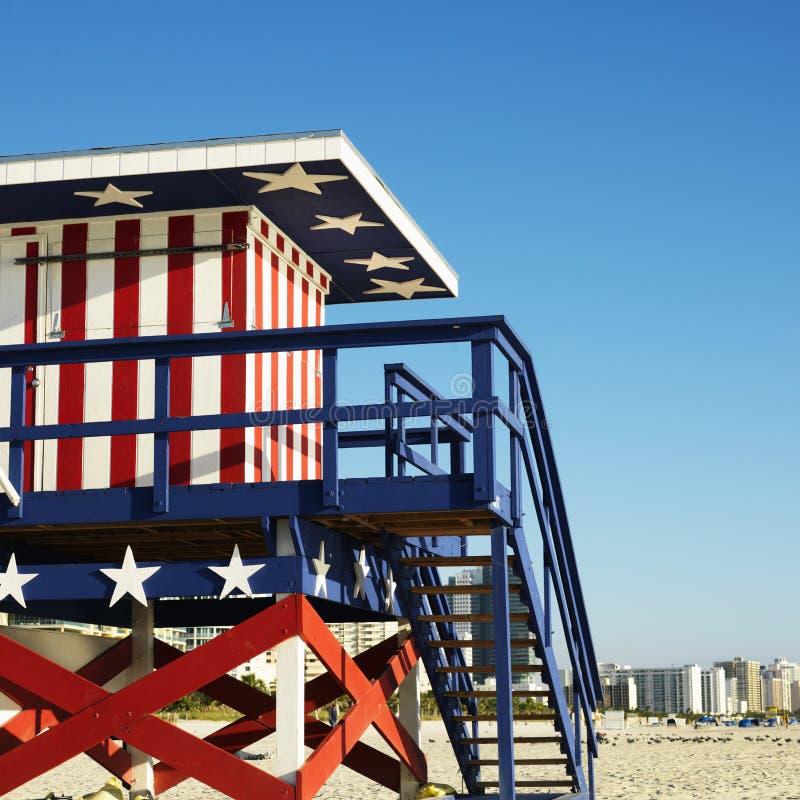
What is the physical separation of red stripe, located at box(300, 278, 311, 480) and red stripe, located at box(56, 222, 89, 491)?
1.96 m

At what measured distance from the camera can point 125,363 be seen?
1073 cm

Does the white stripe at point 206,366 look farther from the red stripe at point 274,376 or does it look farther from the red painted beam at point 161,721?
the red painted beam at point 161,721

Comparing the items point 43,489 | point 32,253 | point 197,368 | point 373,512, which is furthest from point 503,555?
point 32,253

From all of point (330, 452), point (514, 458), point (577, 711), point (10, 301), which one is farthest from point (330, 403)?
point (577, 711)

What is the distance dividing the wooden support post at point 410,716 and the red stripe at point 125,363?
318 cm

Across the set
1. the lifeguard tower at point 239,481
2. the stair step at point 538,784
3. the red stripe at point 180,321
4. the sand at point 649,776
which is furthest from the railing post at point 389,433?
the sand at point 649,776

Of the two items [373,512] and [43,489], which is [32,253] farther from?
[373,512]

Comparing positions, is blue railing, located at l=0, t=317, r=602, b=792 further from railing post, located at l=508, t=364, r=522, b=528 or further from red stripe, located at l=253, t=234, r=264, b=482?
red stripe, located at l=253, t=234, r=264, b=482

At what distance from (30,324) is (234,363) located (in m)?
1.92

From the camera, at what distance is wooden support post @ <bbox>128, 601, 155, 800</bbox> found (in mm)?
11367

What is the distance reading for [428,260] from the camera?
502 inches

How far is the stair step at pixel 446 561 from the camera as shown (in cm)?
1075

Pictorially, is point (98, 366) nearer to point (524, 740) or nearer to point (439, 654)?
point (439, 654)

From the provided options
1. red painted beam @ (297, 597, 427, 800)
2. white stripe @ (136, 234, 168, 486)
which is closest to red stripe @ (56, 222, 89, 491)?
white stripe @ (136, 234, 168, 486)
